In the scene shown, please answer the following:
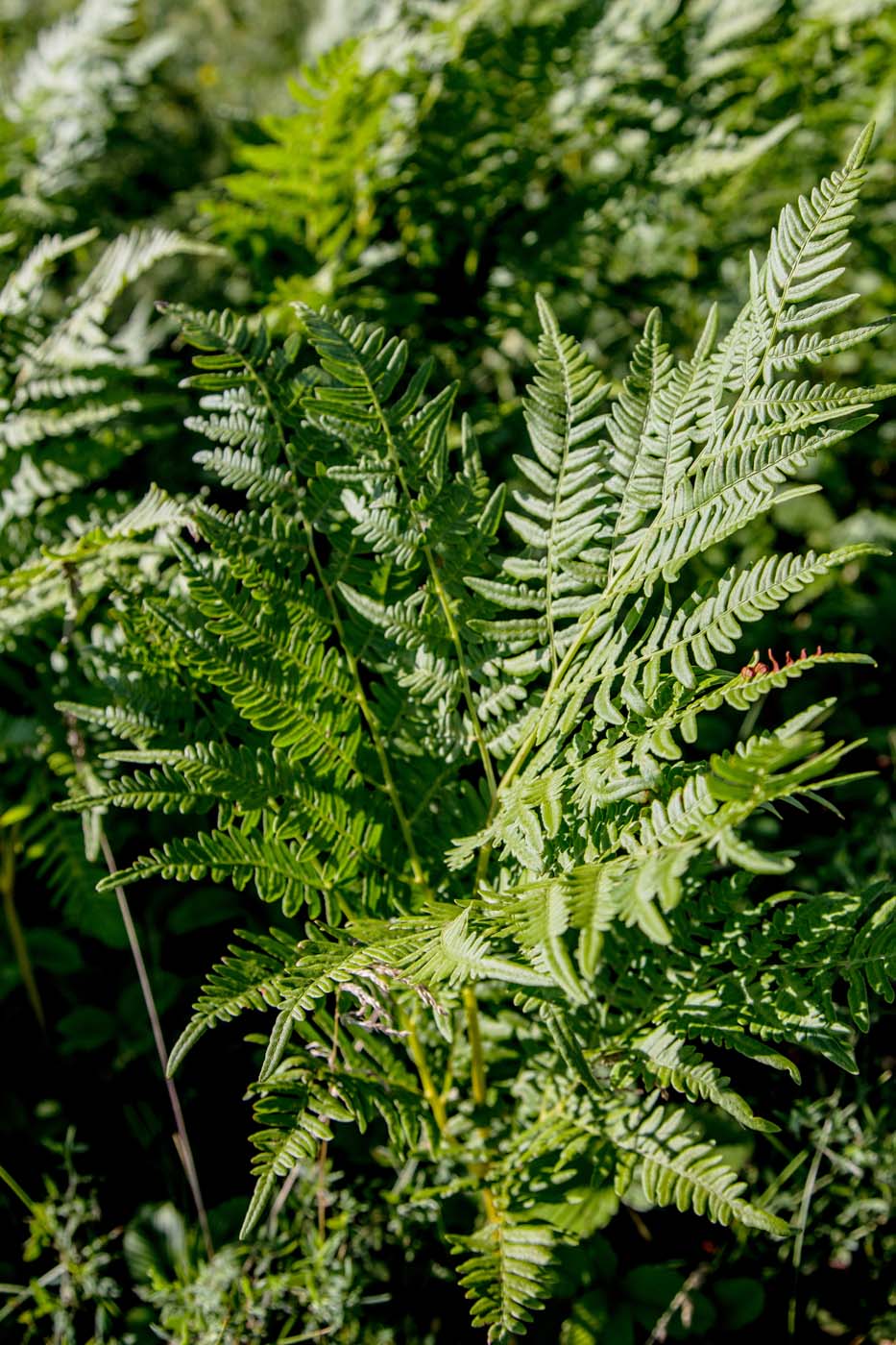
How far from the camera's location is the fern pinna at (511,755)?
911 millimetres

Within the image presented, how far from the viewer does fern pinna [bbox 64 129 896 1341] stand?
91cm

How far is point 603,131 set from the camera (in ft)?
7.38

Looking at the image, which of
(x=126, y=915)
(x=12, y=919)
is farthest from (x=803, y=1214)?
(x=12, y=919)

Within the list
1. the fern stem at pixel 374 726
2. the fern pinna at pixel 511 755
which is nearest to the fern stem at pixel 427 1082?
the fern pinna at pixel 511 755

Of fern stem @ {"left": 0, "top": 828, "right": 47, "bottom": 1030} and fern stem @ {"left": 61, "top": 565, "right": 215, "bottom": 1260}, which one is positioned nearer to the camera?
fern stem @ {"left": 61, "top": 565, "right": 215, "bottom": 1260}

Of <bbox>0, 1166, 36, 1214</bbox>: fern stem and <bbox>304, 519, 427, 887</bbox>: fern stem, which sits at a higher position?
<bbox>304, 519, 427, 887</bbox>: fern stem

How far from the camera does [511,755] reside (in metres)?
1.18

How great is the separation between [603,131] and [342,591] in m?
1.62

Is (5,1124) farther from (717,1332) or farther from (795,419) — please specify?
(795,419)

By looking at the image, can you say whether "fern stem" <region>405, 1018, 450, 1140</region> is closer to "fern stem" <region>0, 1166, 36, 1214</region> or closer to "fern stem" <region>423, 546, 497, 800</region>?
"fern stem" <region>423, 546, 497, 800</region>

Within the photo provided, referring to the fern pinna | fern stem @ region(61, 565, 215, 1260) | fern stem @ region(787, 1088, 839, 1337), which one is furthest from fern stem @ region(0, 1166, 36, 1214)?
fern stem @ region(787, 1088, 839, 1337)

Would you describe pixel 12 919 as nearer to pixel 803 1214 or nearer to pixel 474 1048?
pixel 474 1048

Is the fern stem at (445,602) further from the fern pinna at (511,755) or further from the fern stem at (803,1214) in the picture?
the fern stem at (803,1214)

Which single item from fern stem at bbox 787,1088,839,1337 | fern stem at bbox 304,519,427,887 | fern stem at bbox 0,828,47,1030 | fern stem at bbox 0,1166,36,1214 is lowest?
fern stem at bbox 787,1088,839,1337
